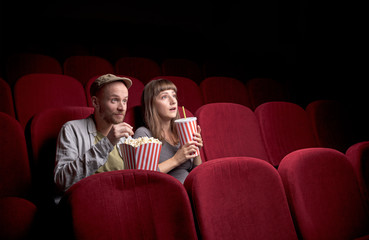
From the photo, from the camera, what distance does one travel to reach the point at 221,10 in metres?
1.48

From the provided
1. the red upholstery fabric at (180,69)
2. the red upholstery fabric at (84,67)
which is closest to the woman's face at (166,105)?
the red upholstery fabric at (84,67)

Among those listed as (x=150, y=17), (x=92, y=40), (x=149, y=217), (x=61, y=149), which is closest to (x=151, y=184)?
(x=149, y=217)

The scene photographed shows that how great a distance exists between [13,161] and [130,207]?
9.2 inches

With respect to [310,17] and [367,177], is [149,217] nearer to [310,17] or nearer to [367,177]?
[367,177]

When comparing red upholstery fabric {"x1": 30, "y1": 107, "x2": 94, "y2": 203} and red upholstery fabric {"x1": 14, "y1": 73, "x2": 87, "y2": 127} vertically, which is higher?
red upholstery fabric {"x1": 14, "y1": 73, "x2": 87, "y2": 127}

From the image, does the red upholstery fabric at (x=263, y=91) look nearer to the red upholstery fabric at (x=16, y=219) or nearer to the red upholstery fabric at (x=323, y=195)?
the red upholstery fabric at (x=323, y=195)

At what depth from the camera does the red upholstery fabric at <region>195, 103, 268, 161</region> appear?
0.60 m

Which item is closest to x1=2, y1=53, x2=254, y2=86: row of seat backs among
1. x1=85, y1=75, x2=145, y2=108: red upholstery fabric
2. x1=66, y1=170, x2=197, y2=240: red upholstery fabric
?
x1=85, y1=75, x2=145, y2=108: red upholstery fabric

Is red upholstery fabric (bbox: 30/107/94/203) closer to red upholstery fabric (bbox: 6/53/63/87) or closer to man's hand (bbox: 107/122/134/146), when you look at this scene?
man's hand (bbox: 107/122/134/146)

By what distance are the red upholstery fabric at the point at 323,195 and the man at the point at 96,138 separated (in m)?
0.20

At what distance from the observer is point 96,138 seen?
18.1 inches

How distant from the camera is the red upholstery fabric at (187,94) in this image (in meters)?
0.79

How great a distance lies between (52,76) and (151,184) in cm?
46

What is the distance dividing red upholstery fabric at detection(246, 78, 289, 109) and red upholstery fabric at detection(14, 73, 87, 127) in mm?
511
